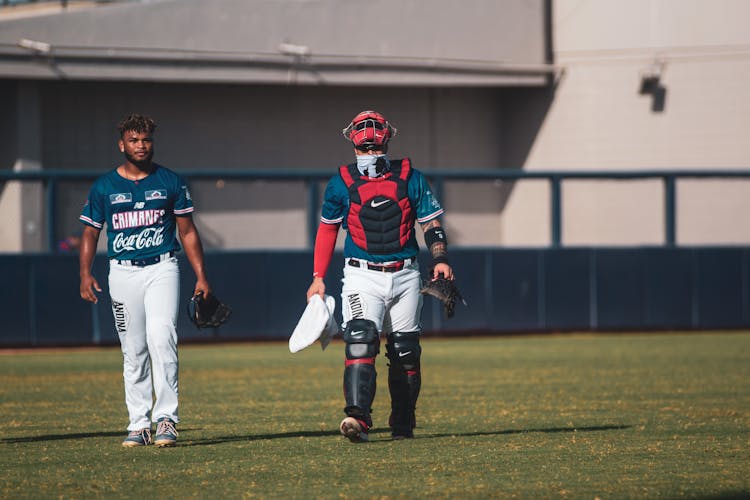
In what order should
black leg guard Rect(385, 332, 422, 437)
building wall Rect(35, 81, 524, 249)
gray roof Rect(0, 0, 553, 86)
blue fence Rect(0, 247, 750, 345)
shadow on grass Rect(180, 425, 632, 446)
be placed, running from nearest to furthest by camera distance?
black leg guard Rect(385, 332, 422, 437)
shadow on grass Rect(180, 425, 632, 446)
blue fence Rect(0, 247, 750, 345)
gray roof Rect(0, 0, 553, 86)
building wall Rect(35, 81, 524, 249)

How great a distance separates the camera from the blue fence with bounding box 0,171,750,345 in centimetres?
1975

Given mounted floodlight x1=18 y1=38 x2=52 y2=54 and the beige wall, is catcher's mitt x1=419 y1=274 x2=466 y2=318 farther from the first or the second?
mounted floodlight x1=18 y1=38 x2=52 y2=54

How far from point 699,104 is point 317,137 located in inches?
309

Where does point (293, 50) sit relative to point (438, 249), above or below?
→ above

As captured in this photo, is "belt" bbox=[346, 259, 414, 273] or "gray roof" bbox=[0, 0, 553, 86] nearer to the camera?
"belt" bbox=[346, 259, 414, 273]

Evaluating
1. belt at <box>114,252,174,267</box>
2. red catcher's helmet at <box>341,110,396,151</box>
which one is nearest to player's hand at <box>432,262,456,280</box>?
red catcher's helmet at <box>341,110,396,151</box>

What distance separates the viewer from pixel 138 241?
28.5ft

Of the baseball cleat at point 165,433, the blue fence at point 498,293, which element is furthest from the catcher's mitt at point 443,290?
the blue fence at point 498,293

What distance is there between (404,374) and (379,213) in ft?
3.59

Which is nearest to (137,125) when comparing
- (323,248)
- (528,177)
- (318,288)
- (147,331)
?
(147,331)

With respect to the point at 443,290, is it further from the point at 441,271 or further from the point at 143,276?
the point at 143,276

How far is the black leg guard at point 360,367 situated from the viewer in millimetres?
8523

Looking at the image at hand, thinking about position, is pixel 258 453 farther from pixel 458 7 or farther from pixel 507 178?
pixel 458 7

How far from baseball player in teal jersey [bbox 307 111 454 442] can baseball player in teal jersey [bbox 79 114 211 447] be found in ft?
3.22
